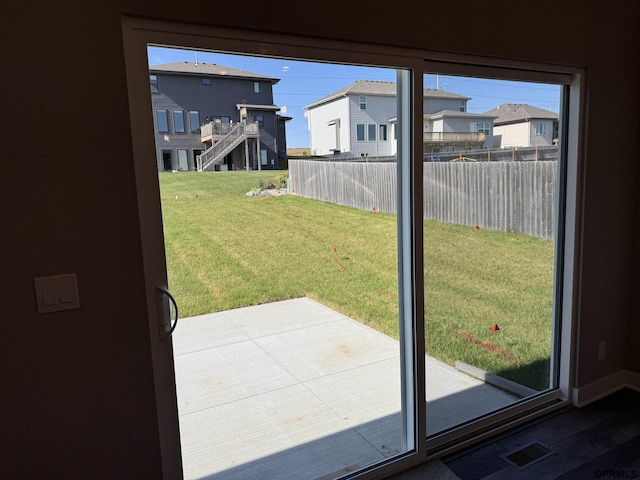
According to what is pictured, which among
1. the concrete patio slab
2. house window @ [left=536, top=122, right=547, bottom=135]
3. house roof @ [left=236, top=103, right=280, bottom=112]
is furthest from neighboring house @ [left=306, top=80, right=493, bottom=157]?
the concrete patio slab

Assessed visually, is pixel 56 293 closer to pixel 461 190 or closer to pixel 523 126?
pixel 461 190

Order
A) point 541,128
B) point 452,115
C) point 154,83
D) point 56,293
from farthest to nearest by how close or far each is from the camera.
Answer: point 541,128
point 452,115
point 154,83
point 56,293

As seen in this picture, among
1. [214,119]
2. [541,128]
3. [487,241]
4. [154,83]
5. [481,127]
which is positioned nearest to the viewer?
[154,83]

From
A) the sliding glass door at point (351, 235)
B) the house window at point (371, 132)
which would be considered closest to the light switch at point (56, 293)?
the sliding glass door at point (351, 235)

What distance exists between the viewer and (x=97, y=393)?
1.49 m

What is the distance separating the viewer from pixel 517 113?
251cm

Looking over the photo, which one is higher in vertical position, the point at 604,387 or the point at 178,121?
the point at 178,121

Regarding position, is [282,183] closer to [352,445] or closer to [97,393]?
[97,393]

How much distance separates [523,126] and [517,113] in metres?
0.09

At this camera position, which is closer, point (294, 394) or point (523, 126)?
point (523, 126)

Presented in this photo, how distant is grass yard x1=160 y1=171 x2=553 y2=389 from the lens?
2.00 meters

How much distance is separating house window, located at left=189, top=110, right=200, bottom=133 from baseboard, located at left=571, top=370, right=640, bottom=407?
8.86ft

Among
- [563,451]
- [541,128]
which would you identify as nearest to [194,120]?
[541,128]

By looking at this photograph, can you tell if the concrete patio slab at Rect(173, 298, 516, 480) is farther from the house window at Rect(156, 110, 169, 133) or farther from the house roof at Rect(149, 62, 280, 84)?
the house roof at Rect(149, 62, 280, 84)
